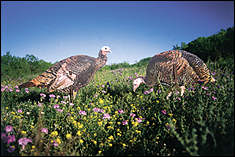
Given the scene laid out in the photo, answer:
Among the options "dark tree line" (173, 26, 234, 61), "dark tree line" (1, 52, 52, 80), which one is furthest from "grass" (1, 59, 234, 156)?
"dark tree line" (1, 52, 52, 80)

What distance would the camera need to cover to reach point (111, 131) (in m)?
2.48

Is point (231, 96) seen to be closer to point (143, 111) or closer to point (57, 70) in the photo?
point (143, 111)

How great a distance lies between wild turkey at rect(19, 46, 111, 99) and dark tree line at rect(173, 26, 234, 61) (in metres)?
6.03

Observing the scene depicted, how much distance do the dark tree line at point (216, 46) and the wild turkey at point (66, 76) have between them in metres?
6.03

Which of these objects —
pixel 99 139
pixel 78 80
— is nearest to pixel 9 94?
pixel 78 80

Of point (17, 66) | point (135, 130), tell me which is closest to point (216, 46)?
point (135, 130)

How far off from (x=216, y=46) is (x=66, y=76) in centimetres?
743

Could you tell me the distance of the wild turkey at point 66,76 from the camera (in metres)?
3.64

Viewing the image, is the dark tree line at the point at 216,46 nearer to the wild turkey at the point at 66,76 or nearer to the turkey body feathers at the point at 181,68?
the turkey body feathers at the point at 181,68

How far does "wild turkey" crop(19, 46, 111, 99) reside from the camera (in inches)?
143

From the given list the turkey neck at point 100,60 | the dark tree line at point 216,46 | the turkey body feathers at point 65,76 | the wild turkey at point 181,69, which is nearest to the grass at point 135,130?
the wild turkey at point 181,69

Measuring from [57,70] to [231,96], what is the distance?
373 cm

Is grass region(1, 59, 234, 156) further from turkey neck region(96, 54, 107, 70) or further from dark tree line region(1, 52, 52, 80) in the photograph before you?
dark tree line region(1, 52, 52, 80)

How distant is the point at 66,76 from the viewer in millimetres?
3709
